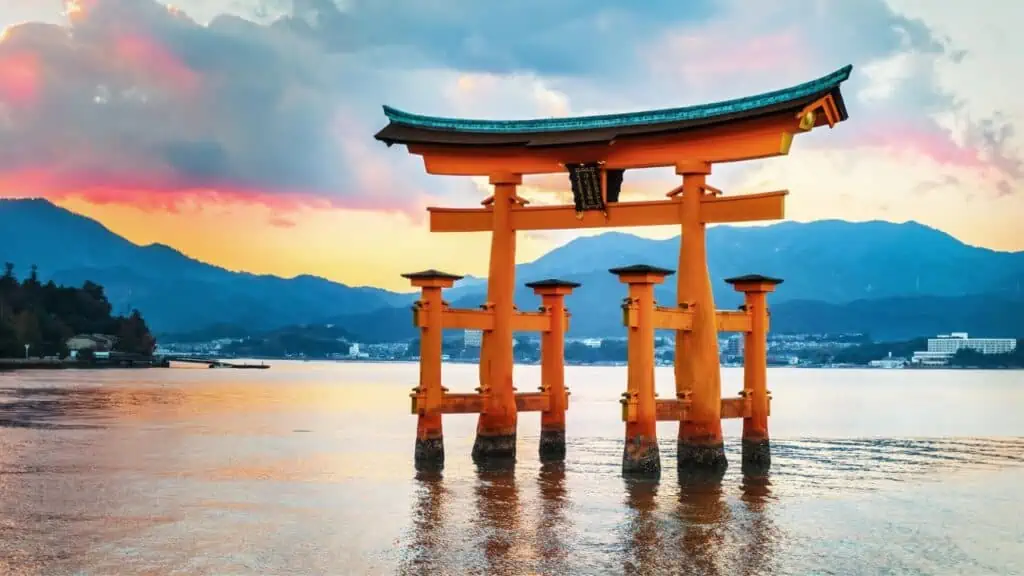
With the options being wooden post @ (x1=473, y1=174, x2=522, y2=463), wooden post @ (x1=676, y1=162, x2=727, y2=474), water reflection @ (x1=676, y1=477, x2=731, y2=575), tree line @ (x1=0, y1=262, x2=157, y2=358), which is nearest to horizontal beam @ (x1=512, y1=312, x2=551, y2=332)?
wooden post @ (x1=473, y1=174, x2=522, y2=463)

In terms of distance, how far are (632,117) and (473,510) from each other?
915 cm

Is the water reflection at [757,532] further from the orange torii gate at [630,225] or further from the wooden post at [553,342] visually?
the wooden post at [553,342]

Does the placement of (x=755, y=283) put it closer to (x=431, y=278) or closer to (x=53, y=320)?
(x=431, y=278)

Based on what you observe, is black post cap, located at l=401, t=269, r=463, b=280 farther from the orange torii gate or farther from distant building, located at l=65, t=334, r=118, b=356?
distant building, located at l=65, t=334, r=118, b=356

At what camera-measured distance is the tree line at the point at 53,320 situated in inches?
4464

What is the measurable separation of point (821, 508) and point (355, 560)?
9850 millimetres

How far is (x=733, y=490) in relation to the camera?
23.5 metres

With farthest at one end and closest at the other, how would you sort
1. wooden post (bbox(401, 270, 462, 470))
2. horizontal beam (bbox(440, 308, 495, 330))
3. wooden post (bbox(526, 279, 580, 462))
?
wooden post (bbox(526, 279, 580, 462)), horizontal beam (bbox(440, 308, 495, 330)), wooden post (bbox(401, 270, 462, 470))

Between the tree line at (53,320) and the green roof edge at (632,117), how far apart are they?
96.8 metres

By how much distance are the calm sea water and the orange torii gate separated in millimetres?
1282

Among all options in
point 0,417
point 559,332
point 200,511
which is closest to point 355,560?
point 200,511

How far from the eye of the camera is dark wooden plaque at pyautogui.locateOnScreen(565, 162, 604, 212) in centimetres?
2495

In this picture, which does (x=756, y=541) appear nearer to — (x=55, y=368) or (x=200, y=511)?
(x=200, y=511)

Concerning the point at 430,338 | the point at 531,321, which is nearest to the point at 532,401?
the point at 531,321
